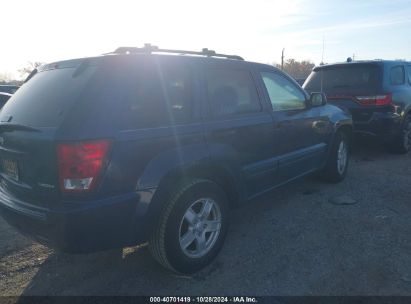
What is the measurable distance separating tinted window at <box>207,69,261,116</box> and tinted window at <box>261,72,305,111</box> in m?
0.31

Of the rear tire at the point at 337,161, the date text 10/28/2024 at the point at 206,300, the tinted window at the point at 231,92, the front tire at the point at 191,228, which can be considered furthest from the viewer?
the rear tire at the point at 337,161

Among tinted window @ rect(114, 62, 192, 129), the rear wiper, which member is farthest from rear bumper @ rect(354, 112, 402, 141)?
the rear wiper

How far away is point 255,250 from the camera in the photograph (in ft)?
11.5

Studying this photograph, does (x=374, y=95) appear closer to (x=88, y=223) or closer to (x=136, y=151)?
(x=136, y=151)

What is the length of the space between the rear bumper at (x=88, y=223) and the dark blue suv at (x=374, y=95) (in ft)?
17.2

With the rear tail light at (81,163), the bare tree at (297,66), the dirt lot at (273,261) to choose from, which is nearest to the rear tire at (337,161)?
the dirt lot at (273,261)

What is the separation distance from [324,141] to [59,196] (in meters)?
3.74

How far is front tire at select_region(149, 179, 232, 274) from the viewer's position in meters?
2.85

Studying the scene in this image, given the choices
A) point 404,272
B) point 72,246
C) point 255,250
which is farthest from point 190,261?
point 404,272

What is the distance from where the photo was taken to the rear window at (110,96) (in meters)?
2.47

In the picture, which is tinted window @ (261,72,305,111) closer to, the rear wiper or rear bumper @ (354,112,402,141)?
the rear wiper

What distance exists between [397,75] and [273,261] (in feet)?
17.6

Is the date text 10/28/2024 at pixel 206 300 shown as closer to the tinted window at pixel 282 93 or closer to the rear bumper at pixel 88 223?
the rear bumper at pixel 88 223

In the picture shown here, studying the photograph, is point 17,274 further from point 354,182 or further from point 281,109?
point 354,182
